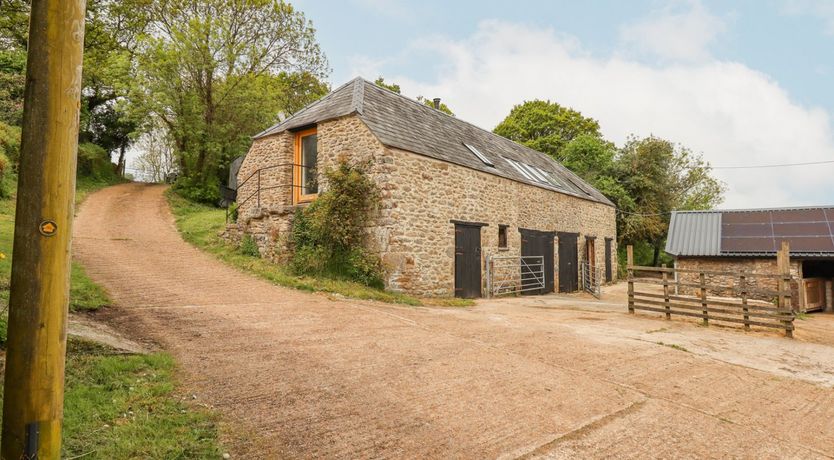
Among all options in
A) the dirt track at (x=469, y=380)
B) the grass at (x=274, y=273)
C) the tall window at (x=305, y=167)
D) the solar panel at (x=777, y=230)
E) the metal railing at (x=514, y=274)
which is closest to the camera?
the dirt track at (x=469, y=380)

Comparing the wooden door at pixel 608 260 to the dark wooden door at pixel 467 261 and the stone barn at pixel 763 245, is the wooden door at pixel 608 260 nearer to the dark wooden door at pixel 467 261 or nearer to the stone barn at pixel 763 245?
the stone barn at pixel 763 245

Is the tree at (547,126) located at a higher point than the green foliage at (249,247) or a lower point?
higher

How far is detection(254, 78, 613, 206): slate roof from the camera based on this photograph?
11.8m

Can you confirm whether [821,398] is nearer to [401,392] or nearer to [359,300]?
[401,392]

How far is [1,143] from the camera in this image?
1452 centimetres

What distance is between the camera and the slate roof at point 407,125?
38.8ft

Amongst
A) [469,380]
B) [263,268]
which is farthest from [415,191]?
[469,380]

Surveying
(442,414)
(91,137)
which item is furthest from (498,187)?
(91,137)

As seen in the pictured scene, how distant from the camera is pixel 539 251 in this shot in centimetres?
1587

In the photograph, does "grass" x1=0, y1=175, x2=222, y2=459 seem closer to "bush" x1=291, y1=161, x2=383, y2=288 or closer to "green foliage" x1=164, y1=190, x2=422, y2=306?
"green foliage" x1=164, y1=190, x2=422, y2=306

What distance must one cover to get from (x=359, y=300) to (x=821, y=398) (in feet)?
24.5

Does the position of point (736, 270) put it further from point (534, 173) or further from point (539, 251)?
point (534, 173)

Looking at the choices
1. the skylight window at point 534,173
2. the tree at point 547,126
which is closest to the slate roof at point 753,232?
the skylight window at point 534,173

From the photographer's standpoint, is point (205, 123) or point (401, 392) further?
point (205, 123)
